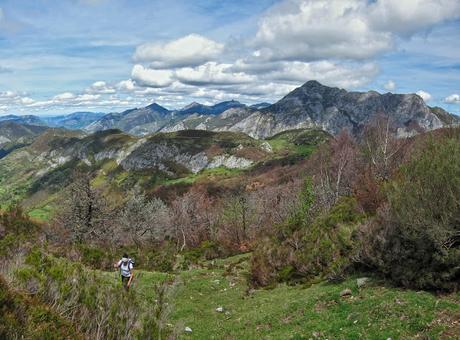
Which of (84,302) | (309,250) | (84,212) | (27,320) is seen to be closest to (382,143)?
(309,250)

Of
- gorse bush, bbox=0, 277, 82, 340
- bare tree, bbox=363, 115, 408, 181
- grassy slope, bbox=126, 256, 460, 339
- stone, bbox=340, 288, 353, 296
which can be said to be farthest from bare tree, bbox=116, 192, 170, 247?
gorse bush, bbox=0, 277, 82, 340

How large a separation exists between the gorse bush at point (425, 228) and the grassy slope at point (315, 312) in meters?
0.99

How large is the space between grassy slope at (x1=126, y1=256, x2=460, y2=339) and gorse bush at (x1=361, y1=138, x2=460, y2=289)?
3.26 ft

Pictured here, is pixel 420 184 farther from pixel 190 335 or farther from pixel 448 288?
pixel 190 335

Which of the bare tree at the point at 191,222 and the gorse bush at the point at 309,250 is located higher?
the gorse bush at the point at 309,250

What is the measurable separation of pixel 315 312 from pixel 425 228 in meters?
6.08

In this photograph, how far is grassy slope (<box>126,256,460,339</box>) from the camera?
13.9 metres

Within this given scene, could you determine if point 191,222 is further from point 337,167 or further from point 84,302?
point 84,302

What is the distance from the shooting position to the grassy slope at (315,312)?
13867mm

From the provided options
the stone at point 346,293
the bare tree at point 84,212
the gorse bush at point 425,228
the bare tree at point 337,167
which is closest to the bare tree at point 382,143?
the bare tree at point 337,167

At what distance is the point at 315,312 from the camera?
58.1 ft

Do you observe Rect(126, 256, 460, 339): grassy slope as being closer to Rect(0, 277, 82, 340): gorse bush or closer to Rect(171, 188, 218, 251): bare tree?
Rect(0, 277, 82, 340): gorse bush

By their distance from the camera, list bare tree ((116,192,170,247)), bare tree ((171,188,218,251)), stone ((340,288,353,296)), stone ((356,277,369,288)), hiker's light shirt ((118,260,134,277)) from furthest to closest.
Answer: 1. bare tree ((171,188,218,251))
2. bare tree ((116,192,170,247))
3. hiker's light shirt ((118,260,134,277))
4. stone ((356,277,369,288))
5. stone ((340,288,353,296))

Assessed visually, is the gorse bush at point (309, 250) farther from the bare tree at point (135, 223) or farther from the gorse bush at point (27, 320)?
the bare tree at point (135, 223)
